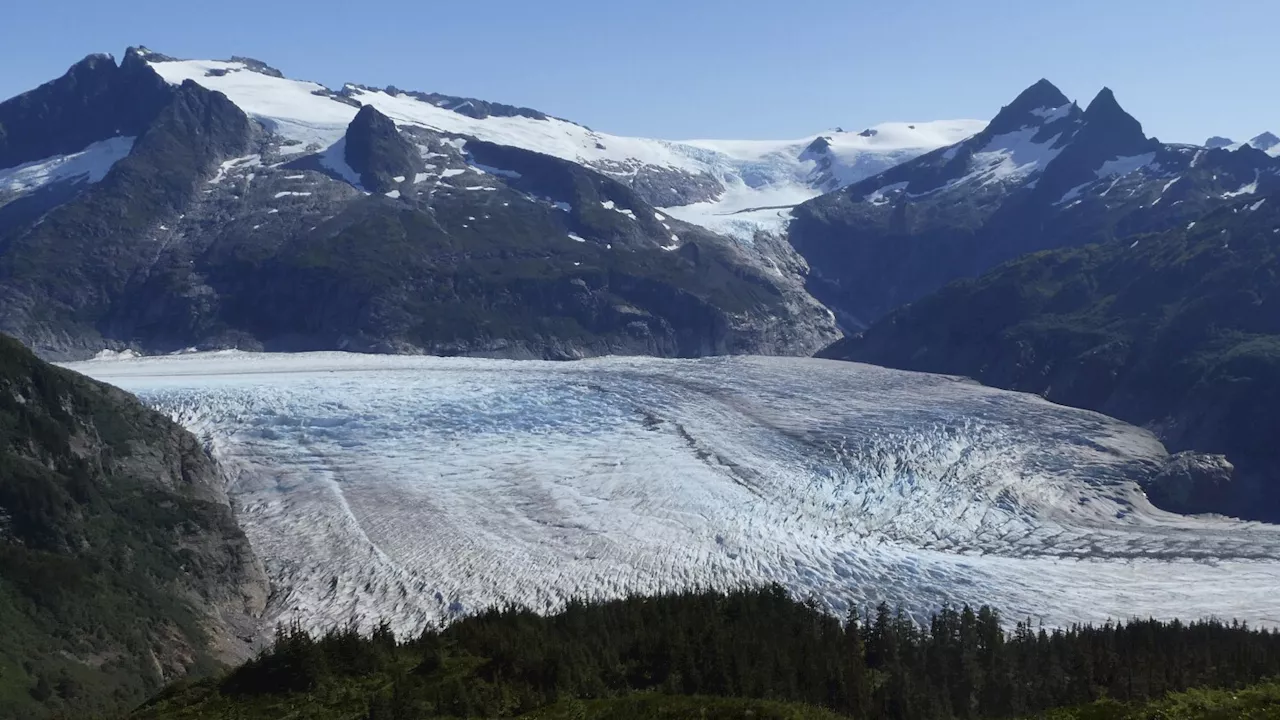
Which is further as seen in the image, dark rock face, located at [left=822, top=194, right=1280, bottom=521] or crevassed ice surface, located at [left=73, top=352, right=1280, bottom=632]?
dark rock face, located at [left=822, top=194, right=1280, bottom=521]

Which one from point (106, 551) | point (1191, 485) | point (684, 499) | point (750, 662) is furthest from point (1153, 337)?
point (106, 551)

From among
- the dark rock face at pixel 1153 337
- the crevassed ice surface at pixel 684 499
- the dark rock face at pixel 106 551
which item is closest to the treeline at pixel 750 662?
the crevassed ice surface at pixel 684 499

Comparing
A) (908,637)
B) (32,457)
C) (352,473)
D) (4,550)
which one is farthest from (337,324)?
(908,637)

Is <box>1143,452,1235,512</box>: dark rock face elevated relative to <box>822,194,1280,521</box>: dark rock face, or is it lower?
lower

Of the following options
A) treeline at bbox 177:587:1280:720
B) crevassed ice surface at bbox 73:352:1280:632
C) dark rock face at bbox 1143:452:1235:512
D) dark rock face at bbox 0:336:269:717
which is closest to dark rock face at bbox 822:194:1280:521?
dark rock face at bbox 1143:452:1235:512

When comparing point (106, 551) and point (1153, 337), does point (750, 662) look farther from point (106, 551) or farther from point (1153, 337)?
point (1153, 337)

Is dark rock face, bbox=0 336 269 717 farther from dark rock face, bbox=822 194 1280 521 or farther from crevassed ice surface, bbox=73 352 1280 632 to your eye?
dark rock face, bbox=822 194 1280 521

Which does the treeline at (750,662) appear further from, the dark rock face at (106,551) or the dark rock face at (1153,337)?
the dark rock face at (1153,337)

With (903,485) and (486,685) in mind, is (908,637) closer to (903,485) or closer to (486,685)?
(486,685)
